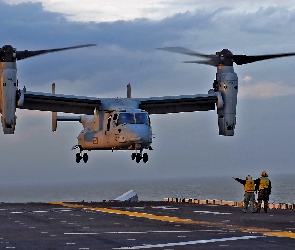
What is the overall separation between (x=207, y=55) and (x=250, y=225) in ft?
87.3

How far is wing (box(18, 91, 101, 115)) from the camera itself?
5559 centimetres

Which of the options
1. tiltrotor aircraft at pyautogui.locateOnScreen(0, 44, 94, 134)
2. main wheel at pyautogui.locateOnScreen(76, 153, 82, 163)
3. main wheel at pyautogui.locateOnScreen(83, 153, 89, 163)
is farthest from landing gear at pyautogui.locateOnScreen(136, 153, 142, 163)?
main wheel at pyautogui.locateOnScreen(76, 153, 82, 163)

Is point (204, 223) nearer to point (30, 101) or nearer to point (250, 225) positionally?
point (250, 225)

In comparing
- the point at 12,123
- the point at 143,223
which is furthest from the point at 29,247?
the point at 12,123

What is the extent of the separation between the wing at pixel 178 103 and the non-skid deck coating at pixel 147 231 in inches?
822

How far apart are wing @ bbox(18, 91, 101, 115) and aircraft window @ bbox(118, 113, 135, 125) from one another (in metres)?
5.92

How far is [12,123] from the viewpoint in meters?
48.0

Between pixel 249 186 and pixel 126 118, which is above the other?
pixel 126 118

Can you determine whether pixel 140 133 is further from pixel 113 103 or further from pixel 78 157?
pixel 78 157

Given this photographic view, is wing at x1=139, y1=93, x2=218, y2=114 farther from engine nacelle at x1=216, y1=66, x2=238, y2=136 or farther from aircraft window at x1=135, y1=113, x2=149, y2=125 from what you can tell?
aircraft window at x1=135, y1=113, x2=149, y2=125

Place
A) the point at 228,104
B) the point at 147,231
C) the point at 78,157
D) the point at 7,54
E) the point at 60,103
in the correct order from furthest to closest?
the point at 78,157 → the point at 60,103 → the point at 228,104 → the point at 7,54 → the point at 147,231

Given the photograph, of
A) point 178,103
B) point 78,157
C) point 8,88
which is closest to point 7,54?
point 8,88

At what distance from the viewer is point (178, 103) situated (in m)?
60.6

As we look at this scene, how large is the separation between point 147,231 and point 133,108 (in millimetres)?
26829
